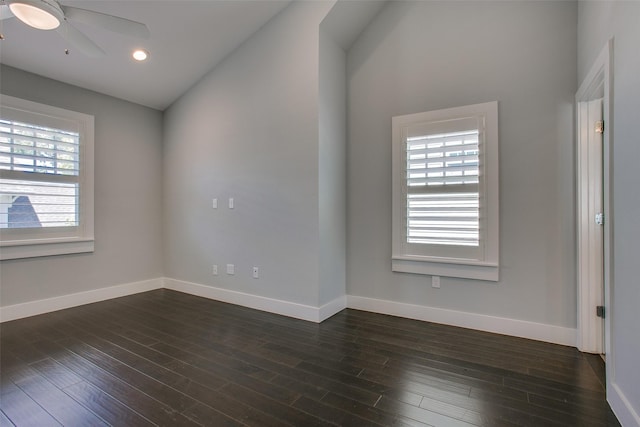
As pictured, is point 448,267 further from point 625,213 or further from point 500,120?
point 625,213

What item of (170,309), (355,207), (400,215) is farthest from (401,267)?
(170,309)

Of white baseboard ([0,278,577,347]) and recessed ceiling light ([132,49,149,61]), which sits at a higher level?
recessed ceiling light ([132,49,149,61])

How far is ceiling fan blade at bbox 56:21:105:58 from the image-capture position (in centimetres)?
219

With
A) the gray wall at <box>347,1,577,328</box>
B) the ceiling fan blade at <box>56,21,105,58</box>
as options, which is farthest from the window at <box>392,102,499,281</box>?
the ceiling fan blade at <box>56,21,105,58</box>

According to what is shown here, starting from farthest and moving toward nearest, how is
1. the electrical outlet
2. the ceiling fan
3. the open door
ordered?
the electrical outlet
the open door
the ceiling fan

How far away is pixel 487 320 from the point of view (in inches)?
116

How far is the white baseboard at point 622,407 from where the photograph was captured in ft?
5.03

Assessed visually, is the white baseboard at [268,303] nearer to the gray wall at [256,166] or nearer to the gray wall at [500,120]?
the gray wall at [256,166]

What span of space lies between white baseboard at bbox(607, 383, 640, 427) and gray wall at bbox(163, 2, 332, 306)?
88.6 inches

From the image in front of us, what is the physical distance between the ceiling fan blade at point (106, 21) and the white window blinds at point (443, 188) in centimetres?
256

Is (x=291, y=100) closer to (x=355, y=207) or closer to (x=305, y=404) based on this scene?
(x=355, y=207)

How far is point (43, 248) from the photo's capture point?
3527 millimetres

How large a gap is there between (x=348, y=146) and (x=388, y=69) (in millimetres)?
939

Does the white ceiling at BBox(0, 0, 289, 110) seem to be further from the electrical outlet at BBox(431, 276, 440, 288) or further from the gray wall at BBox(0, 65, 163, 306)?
the electrical outlet at BBox(431, 276, 440, 288)
